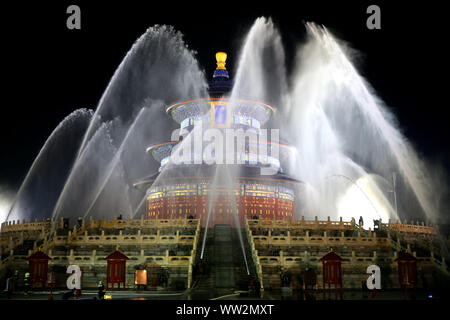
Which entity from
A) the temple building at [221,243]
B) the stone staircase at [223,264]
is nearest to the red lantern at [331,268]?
the temple building at [221,243]

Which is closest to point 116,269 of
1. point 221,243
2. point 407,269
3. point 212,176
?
point 221,243

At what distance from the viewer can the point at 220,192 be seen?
1789 inches

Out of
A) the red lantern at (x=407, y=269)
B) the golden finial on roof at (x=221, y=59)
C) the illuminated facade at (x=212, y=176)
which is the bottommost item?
the red lantern at (x=407, y=269)

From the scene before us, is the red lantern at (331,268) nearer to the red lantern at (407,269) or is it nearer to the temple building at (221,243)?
the temple building at (221,243)

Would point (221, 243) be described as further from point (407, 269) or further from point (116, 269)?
point (407, 269)

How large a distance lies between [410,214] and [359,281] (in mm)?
37622

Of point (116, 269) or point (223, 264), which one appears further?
point (223, 264)

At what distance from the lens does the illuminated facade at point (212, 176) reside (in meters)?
45.5

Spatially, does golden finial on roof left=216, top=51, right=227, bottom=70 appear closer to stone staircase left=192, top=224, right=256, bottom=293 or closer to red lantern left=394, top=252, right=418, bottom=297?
stone staircase left=192, top=224, right=256, bottom=293

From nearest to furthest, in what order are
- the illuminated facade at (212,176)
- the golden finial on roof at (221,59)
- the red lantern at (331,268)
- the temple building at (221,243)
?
the red lantern at (331,268) < the temple building at (221,243) < the illuminated facade at (212,176) < the golden finial on roof at (221,59)

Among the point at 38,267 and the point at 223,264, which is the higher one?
the point at 223,264

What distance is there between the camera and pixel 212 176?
4572cm

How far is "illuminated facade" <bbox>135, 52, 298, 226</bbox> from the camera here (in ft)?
149
